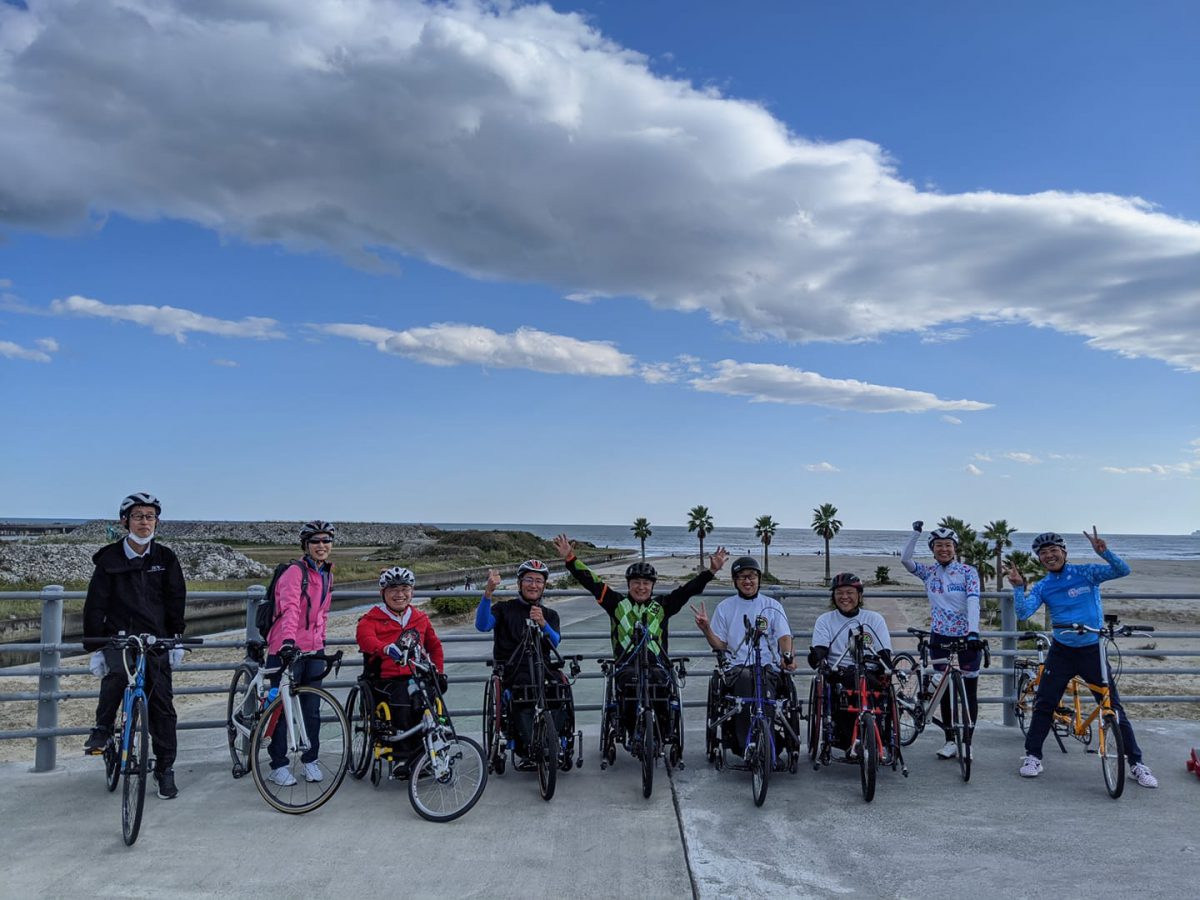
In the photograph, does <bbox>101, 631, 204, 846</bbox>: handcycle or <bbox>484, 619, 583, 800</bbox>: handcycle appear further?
<bbox>484, 619, 583, 800</bbox>: handcycle

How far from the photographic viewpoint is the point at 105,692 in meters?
5.98

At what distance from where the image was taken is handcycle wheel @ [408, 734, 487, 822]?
565 centimetres

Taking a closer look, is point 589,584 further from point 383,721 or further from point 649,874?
point 649,874

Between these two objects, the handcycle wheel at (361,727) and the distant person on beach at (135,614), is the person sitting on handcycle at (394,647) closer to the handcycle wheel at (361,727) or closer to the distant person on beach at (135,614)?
the handcycle wheel at (361,727)

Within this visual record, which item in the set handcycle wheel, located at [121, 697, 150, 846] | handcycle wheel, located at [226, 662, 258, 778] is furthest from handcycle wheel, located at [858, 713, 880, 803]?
handcycle wheel, located at [121, 697, 150, 846]

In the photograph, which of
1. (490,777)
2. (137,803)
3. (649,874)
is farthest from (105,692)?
(649,874)

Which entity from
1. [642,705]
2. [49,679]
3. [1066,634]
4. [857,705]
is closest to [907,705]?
[857,705]

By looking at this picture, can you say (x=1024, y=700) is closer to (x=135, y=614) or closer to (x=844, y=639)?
(x=844, y=639)

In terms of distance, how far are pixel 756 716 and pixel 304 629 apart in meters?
3.29

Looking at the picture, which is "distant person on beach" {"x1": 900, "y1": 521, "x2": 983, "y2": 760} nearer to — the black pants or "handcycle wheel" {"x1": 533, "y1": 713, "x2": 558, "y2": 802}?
"handcycle wheel" {"x1": 533, "y1": 713, "x2": 558, "y2": 802}

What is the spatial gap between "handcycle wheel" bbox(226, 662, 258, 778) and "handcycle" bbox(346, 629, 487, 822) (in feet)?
2.85

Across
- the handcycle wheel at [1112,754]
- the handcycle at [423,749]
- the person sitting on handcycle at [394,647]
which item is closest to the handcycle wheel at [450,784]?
the handcycle at [423,749]

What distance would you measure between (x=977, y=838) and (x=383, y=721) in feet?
13.0

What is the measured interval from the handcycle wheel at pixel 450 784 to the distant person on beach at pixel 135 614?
1803mm
